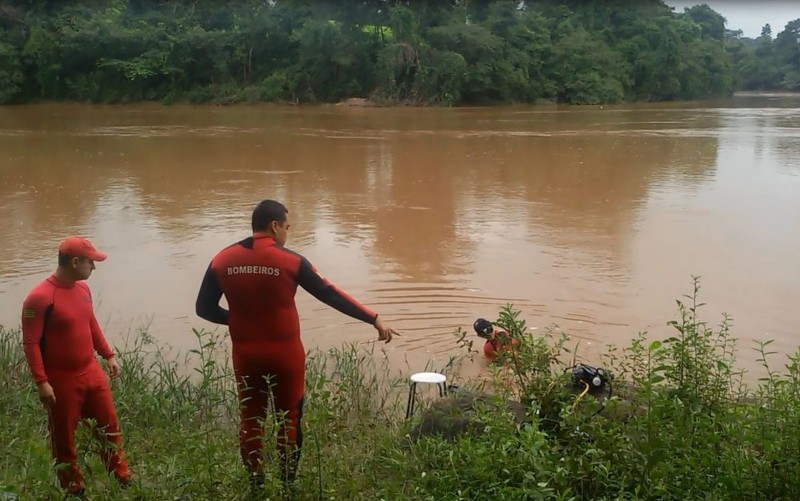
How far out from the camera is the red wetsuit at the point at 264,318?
146 inches

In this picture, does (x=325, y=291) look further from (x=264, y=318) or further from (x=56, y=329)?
(x=56, y=329)

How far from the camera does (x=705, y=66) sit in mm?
54531

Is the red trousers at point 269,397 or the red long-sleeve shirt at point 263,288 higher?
the red long-sleeve shirt at point 263,288

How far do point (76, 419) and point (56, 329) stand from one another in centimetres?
44

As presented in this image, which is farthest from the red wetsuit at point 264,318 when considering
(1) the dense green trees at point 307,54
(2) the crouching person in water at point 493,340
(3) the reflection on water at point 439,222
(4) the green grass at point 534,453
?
(1) the dense green trees at point 307,54

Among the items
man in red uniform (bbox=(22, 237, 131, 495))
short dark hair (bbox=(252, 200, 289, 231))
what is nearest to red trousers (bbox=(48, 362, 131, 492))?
man in red uniform (bbox=(22, 237, 131, 495))

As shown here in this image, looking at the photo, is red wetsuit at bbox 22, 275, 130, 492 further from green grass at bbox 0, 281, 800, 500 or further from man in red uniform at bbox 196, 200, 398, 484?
man in red uniform at bbox 196, 200, 398, 484

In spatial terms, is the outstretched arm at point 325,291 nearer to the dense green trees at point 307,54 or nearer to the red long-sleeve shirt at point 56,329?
the red long-sleeve shirt at point 56,329

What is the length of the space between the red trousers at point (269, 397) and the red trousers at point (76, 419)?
58 centimetres

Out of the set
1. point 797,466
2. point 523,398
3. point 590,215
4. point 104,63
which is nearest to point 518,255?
point 590,215

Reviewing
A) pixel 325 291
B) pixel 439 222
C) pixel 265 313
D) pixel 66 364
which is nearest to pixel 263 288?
pixel 265 313

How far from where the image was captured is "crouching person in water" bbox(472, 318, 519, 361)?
14.1 feet

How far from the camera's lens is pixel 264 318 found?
3.73 m

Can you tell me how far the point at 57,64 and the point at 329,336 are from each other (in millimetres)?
42910
